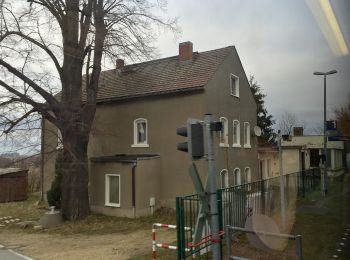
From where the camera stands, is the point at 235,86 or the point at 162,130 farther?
the point at 235,86

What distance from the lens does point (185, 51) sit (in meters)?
24.2

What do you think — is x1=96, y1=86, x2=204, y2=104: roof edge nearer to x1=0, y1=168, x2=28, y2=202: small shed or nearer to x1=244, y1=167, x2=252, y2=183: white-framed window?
x1=244, y1=167, x2=252, y2=183: white-framed window

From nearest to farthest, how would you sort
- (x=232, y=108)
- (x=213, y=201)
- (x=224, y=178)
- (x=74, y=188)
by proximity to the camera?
(x=213, y=201) → (x=74, y=188) → (x=224, y=178) → (x=232, y=108)

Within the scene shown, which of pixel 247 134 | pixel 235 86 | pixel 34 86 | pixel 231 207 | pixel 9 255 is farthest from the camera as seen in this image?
pixel 247 134

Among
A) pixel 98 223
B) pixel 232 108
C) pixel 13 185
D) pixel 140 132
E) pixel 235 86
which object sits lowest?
pixel 98 223

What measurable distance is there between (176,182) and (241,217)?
9.89m

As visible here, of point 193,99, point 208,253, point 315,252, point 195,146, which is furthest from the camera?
point 193,99

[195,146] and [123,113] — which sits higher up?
[123,113]

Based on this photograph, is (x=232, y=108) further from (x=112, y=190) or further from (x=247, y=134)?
(x=112, y=190)

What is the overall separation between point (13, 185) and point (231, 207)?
2291 centimetres

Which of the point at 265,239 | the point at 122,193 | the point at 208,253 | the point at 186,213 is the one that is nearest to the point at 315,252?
the point at 265,239

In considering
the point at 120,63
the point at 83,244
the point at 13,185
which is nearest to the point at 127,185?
the point at 120,63

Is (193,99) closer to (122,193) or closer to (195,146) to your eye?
(122,193)

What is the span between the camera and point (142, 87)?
2345 centimetres
